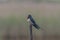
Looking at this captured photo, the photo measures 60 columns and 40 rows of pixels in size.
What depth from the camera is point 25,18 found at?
4047 millimetres

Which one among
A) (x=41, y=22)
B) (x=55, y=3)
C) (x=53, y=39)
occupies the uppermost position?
(x=55, y=3)

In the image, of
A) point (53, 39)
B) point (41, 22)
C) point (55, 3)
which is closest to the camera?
point (53, 39)

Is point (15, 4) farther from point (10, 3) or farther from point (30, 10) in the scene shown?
point (30, 10)

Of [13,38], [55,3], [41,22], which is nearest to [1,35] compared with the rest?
[13,38]

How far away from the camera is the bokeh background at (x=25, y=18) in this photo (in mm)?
3721

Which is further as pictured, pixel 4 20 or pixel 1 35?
pixel 4 20

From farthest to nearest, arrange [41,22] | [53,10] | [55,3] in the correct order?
[55,3] → [53,10] → [41,22]

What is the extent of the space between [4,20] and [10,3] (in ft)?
→ 2.67

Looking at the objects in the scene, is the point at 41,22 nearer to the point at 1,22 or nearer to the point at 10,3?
the point at 1,22

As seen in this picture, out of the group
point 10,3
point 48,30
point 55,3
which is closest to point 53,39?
point 48,30

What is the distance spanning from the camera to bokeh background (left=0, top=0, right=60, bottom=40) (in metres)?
3.72

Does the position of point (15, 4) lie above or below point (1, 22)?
above

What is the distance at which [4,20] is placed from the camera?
4027 millimetres

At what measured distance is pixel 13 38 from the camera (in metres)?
3.69
